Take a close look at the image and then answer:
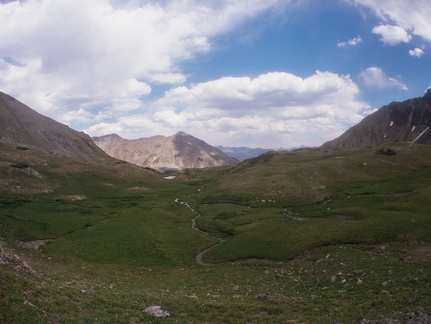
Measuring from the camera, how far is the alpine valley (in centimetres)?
2238

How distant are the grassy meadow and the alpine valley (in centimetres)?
22

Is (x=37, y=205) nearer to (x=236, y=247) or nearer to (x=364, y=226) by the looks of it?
(x=236, y=247)

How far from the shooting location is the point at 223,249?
53.1 metres

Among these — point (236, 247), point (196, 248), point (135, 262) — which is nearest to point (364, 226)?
point (236, 247)

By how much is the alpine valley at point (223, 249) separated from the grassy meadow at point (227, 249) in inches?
8.5

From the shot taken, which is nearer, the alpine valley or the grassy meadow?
the alpine valley

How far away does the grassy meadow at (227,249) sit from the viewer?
22.6 meters

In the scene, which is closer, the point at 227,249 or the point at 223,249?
the point at 227,249

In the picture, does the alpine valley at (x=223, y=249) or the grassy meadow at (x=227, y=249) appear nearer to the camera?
the alpine valley at (x=223, y=249)

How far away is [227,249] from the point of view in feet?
173

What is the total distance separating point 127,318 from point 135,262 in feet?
95.9

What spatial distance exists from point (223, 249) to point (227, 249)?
0.80 meters

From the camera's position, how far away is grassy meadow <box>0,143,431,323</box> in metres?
22.6

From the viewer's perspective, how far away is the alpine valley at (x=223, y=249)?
73.4ft
